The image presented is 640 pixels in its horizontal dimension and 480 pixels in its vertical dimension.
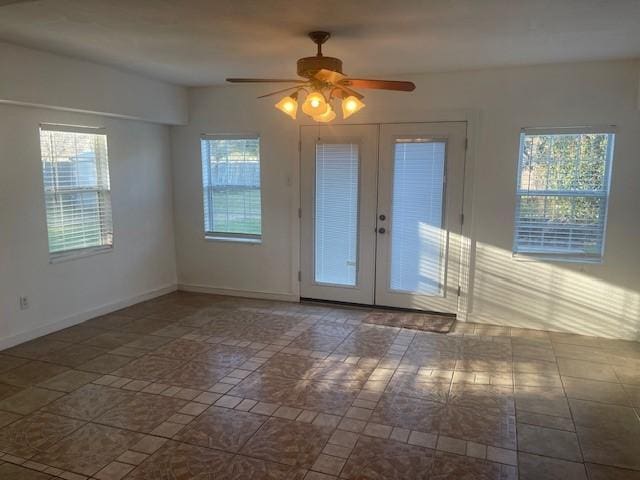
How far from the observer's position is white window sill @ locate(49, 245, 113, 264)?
4.41 metres

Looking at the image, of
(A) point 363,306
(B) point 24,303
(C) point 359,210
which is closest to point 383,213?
(C) point 359,210

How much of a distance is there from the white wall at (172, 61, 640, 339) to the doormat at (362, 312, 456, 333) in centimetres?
35

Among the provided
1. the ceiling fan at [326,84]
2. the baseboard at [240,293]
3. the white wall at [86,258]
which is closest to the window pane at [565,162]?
the ceiling fan at [326,84]

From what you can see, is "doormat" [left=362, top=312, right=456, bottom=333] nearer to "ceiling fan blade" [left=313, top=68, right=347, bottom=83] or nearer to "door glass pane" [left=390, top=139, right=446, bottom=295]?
"door glass pane" [left=390, top=139, right=446, bottom=295]

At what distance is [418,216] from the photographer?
4.84 meters

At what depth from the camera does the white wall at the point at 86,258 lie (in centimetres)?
398

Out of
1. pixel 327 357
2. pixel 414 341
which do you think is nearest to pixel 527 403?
pixel 414 341

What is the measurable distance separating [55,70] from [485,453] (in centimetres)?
428

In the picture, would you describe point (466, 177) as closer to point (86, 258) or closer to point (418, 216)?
point (418, 216)

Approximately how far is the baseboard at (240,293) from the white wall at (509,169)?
0.24 ft

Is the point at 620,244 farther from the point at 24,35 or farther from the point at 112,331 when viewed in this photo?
the point at 24,35

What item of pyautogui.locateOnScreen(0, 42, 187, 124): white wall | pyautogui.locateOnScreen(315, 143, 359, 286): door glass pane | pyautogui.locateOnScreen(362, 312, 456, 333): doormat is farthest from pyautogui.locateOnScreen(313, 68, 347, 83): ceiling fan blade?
pyautogui.locateOnScreen(362, 312, 456, 333): doormat

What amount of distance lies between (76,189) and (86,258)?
682 millimetres

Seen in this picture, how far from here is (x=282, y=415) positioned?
2.96m
